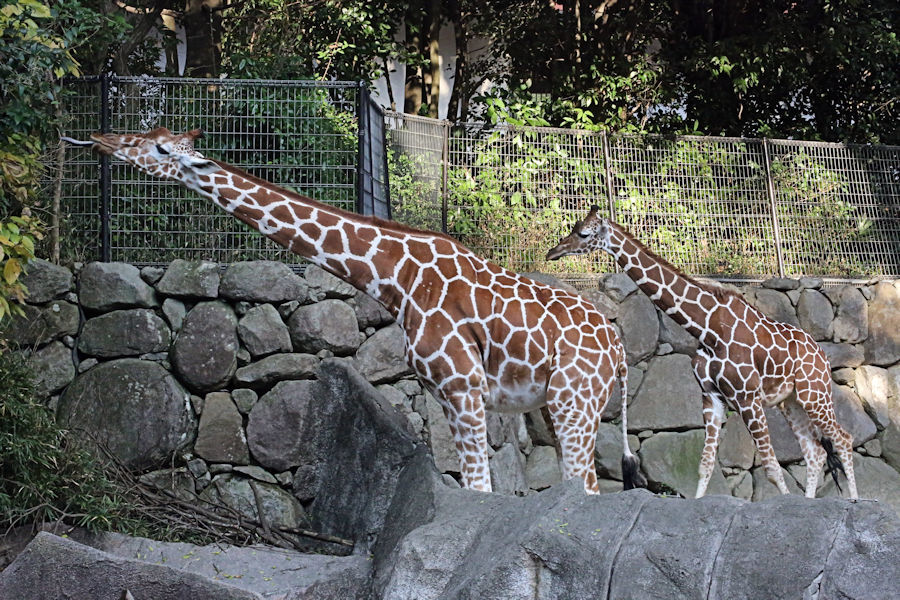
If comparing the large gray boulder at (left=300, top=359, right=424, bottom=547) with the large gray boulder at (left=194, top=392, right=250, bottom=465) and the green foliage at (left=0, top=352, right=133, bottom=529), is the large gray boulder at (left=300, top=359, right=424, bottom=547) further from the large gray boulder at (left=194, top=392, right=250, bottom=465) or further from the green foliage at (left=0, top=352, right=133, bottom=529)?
the green foliage at (left=0, top=352, right=133, bottom=529)

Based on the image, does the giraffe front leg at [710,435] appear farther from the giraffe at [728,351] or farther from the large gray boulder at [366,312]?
the large gray boulder at [366,312]

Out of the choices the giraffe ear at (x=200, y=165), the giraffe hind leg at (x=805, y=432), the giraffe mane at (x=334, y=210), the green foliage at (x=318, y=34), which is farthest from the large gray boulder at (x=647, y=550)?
the green foliage at (x=318, y=34)

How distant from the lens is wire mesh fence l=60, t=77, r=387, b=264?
760cm

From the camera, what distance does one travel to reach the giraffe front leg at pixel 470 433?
207 inches

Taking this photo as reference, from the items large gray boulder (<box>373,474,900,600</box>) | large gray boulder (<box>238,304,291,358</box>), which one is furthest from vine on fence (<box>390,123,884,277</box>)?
large gray boulder (<box>373,474,900,600</box>)

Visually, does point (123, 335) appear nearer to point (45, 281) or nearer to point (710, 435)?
point (45, 281)

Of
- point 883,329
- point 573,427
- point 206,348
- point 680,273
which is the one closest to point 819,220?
point 883,329

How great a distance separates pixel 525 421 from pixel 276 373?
7.56ft

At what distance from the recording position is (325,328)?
748cm

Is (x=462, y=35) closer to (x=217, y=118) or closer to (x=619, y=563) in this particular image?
(x=217, y=118)

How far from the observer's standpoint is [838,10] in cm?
1055

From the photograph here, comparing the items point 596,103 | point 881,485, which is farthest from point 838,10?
point 881,485

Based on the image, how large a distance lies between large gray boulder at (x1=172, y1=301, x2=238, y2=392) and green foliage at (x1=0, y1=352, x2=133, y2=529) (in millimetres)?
1450

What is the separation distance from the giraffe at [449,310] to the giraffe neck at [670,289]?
4.45 ft
